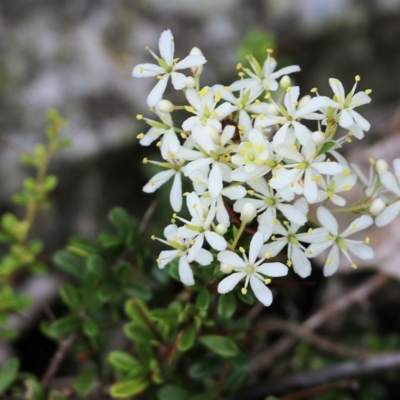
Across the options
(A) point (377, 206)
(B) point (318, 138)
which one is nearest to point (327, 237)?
(A) point (377, 206)

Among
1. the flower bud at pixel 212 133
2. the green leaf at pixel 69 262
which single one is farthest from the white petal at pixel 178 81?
the green leaf at pixel 69 262

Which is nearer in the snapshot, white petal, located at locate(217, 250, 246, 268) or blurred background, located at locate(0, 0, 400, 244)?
white petal, located at locate(217, 250, 246, 268)

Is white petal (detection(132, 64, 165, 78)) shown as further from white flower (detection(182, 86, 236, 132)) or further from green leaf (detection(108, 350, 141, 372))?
green leaf (detection(108, 350, 141, 372))

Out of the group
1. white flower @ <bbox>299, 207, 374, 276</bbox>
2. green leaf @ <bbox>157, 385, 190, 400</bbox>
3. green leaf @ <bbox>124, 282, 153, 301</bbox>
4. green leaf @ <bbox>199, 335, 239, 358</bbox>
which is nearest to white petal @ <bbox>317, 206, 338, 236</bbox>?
white flower @ <bbox>299, 207, 374, 276</bbox>

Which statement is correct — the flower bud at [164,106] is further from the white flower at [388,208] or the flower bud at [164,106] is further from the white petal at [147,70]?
the white flower at [388,208]

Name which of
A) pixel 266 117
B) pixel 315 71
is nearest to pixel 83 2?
pixel 315 71
